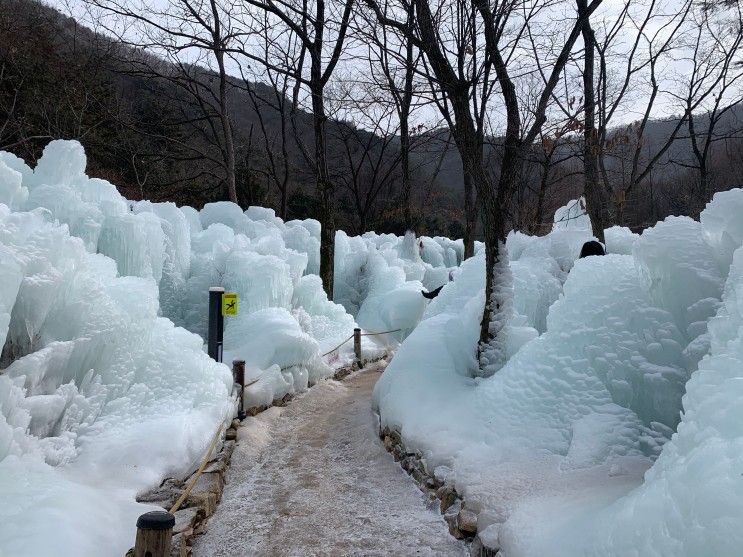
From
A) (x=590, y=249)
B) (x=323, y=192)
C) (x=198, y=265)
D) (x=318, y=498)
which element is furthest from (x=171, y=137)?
(x=318, y=498)

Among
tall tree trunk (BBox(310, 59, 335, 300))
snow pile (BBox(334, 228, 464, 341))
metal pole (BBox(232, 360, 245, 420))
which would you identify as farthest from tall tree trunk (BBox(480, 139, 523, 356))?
snow pile (BBox(334, 228, 464, 341))

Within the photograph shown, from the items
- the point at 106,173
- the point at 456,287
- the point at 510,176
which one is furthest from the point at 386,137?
the point at 510,176

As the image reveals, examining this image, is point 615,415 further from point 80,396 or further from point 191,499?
point 80,396

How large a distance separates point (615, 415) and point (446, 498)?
1.29 m

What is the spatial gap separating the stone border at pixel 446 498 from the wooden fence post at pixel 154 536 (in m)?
1.64

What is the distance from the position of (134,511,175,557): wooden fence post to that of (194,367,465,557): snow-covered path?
98cm

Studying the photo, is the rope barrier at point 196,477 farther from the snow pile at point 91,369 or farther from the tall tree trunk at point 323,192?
the tall tree trunk at point 323,192

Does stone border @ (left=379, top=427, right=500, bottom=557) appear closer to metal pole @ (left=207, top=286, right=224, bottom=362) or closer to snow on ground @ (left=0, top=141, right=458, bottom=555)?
snow on ground @ (left=0, top=141, right=458, bottom=555)

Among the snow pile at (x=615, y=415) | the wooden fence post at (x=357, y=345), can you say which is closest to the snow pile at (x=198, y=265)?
the wooden fence post at (x=357, y=345)

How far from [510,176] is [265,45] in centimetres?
1145

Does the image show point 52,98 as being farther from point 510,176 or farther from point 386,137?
point 510,176

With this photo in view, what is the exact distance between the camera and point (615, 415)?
3.60m

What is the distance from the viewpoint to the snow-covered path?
3363 mm

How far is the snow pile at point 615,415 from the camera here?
1788 mm
